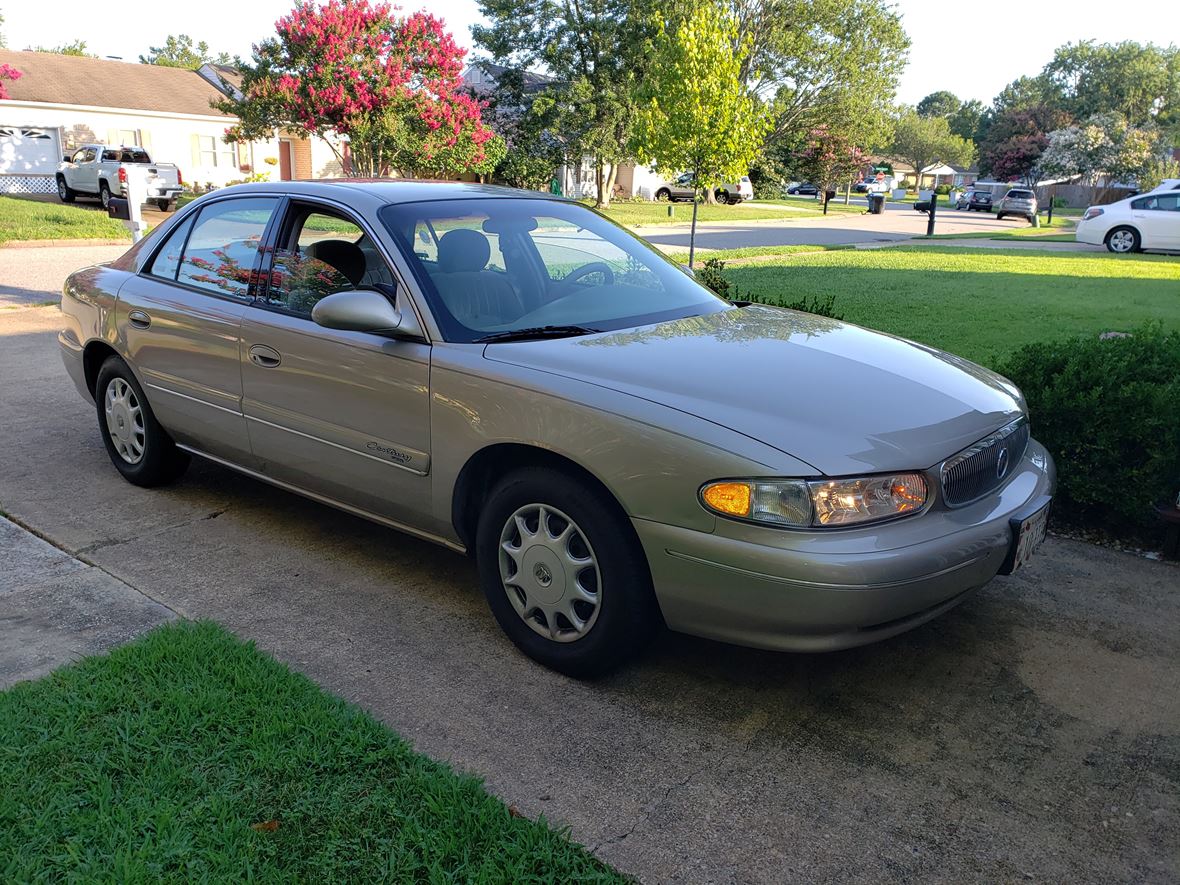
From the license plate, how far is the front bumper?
Result: 0.47 feet

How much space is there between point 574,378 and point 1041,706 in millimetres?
1902

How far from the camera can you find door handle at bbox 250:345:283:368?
13.4 feet

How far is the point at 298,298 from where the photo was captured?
162 inches

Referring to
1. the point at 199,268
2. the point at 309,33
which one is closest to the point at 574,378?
the point at 199,268

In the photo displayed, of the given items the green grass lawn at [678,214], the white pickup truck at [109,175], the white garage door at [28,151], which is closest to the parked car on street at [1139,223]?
the green grass lawn at [678,214]

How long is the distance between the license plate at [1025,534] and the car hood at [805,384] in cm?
32

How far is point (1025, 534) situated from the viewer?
3.26 meters

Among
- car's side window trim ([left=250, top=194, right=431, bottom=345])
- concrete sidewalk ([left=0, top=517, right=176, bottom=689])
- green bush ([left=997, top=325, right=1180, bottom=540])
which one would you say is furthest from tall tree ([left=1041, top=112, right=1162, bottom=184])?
concrete sidewalk ([left=0, top=517, right=176, bottom=689])

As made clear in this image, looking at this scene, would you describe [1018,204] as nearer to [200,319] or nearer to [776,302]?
[776,302]

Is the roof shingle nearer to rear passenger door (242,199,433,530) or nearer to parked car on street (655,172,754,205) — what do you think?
parked car on street (655,172,754,205)

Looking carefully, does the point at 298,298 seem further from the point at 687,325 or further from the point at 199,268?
the point at 687,325

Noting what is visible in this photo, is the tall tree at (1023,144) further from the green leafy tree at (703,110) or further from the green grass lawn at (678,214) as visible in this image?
the green leafy tree at (703,110)

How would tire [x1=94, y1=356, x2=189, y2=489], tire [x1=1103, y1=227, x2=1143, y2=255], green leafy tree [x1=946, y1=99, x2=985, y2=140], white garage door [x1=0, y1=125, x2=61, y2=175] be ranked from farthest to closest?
1. green leafy tree [x1=946, y1=99, x2=985, y2=140]
2. white garage door [x1=0, y1=125, x2=61, y2=175]
3. tire [x1=1103, y1=227, x2=1143, y2=255]
4. tire [x1=94, y1=356, x2=189, y2=489]

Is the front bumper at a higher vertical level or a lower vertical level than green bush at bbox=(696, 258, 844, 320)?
lower
